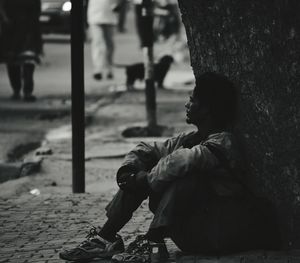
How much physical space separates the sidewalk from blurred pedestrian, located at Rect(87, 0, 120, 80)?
6207 mm

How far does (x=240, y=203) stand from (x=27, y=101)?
422 inches

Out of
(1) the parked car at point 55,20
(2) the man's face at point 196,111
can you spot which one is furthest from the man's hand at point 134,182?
(1) the parked car at point 55,20

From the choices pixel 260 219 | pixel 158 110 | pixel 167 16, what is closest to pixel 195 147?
pixel 260 219

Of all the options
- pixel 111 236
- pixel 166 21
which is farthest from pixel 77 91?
pixel 166 21

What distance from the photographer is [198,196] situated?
5887 millimetres

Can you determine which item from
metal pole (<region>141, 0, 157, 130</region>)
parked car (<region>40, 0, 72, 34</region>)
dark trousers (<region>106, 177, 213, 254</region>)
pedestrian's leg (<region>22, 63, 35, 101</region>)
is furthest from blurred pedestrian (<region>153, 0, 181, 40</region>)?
dark trousers (<region>106, 177, 213, 254</region>)

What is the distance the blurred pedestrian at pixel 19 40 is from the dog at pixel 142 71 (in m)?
1.54

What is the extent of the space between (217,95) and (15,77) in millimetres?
10864

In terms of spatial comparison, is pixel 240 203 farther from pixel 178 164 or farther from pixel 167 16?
pixel 167 16

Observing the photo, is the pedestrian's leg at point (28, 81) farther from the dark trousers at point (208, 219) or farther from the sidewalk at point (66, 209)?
the dark trousers at point (208, 219)

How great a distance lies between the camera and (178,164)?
5.84 meters

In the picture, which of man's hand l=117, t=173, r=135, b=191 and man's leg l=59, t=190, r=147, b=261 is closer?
man's hand l=117, t=173, r=135, b=191

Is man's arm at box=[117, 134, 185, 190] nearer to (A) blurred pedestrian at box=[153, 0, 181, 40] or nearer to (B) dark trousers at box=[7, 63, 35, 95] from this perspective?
(B) dark trousers at box=[7, 63, 35, 95]

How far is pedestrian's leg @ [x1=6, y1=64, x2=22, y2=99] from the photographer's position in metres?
16.6
